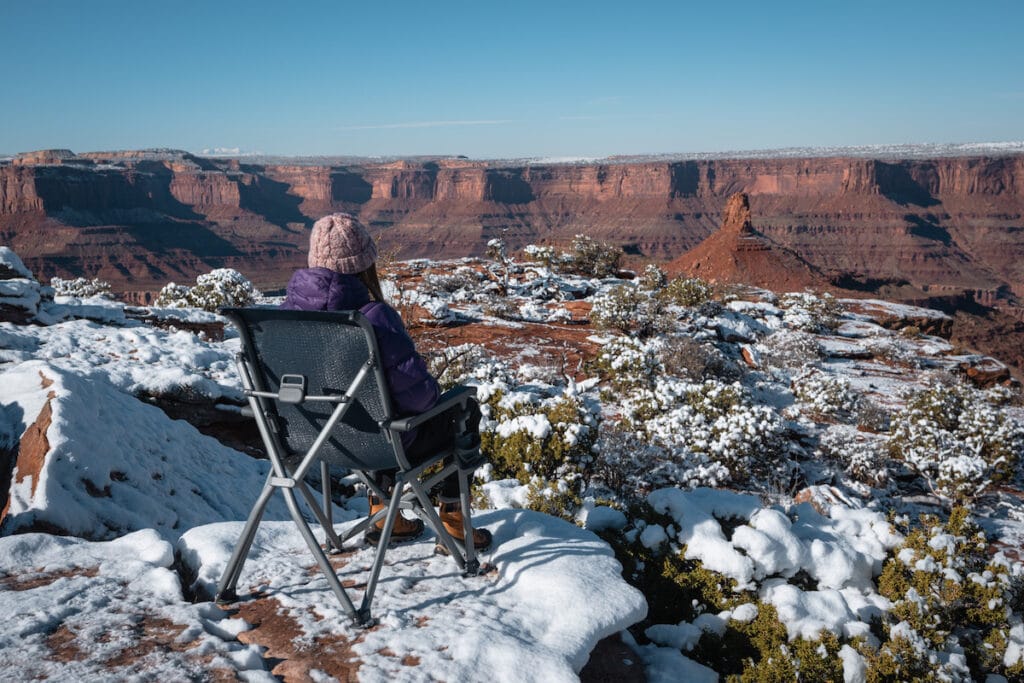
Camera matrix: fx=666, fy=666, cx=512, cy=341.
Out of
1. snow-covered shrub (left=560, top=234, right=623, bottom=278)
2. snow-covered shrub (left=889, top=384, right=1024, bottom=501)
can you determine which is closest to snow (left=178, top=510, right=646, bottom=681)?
snow-covered shrub (left=889, top=384, right=1024, bottom=501)

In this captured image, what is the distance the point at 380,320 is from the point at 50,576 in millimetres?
1725

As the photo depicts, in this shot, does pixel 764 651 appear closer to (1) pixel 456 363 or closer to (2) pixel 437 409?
(2) pixel 437 409

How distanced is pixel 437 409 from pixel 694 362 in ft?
32.9

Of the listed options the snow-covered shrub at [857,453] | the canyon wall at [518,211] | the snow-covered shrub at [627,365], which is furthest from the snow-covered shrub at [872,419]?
the canyon wall at [518,211]

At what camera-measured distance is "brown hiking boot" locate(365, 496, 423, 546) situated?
3.10 meters

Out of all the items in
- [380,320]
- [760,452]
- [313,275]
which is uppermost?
[313,275]

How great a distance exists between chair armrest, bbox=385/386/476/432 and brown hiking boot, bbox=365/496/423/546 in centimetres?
72

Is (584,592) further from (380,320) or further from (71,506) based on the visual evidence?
(71,506)

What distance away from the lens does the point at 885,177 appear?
9344 centimetres

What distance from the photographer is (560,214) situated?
365 ft

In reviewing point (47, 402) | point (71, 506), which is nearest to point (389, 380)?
point (71, 506)

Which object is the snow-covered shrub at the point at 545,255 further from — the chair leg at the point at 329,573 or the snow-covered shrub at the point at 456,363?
the chair leg at the point at 329,573

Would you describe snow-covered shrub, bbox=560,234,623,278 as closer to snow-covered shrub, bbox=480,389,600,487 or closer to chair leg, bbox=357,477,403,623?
snow-covered shrub, bbox=480,389,600,487

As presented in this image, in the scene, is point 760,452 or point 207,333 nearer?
point 760,452
